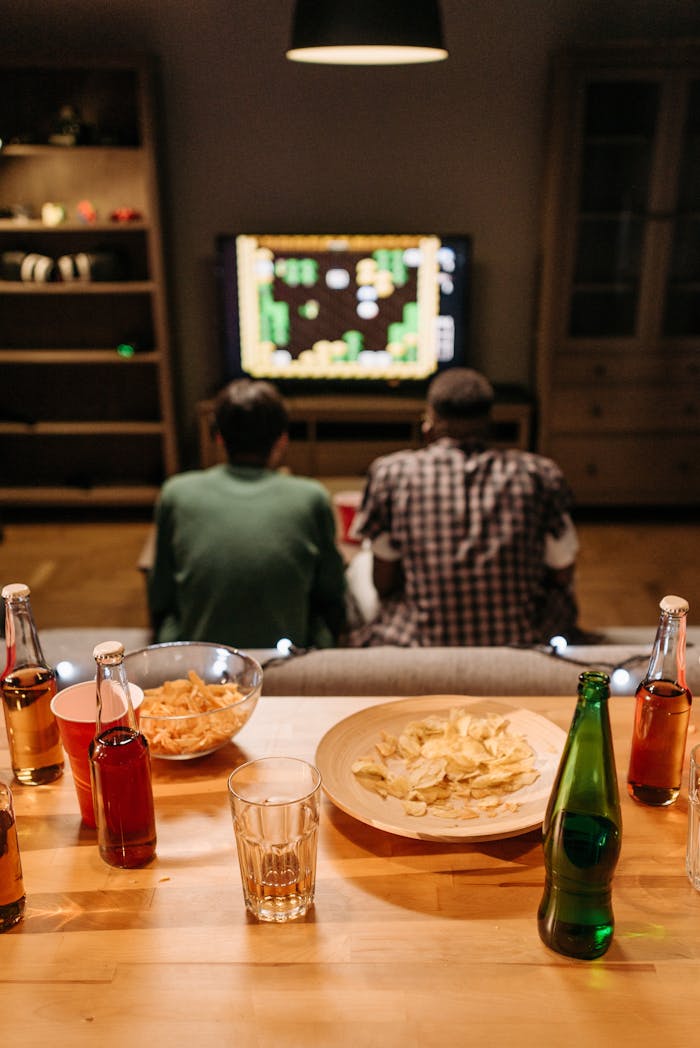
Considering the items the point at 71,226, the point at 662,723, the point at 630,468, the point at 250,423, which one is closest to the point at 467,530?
the point at 250,423

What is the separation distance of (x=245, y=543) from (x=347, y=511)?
0.62 m

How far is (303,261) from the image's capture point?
165 inches

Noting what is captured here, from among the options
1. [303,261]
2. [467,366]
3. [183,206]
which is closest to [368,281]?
[303,261]

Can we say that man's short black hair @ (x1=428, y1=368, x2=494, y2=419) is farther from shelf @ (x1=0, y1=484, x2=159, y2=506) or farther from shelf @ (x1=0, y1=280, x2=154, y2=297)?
shelf @ (x1=0, y1=484, x2=159, y2=506)

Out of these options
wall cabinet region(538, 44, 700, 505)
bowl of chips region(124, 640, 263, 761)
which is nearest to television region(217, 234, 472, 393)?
wall cabinet region(538, 44, 700, 505)

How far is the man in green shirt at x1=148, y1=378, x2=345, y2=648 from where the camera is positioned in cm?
197

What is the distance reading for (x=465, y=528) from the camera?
197cm

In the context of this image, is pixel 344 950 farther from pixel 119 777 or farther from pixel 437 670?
pixel 437 670

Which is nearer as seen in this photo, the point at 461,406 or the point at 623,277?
the point at 461,406

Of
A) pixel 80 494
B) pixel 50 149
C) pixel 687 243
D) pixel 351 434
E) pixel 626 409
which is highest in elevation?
pixel 50 149

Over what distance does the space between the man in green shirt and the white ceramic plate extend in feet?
2.62

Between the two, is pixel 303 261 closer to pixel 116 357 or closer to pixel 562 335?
pixel 116 357

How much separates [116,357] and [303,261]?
38.2 inches

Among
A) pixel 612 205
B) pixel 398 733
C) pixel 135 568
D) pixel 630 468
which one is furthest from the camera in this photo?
pixel 630 468
